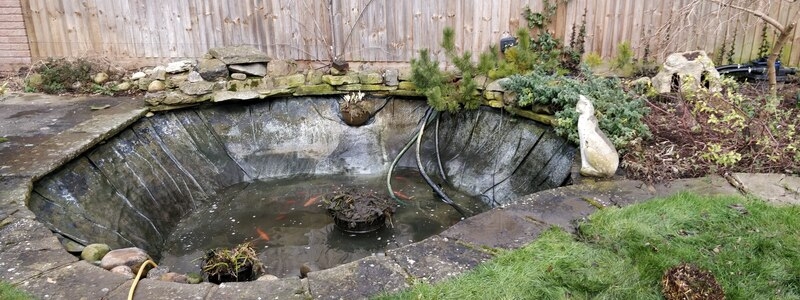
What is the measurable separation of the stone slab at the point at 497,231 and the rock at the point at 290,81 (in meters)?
3.45

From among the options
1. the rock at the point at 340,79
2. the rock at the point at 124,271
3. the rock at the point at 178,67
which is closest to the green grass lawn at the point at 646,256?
the rock at the point at 124,271

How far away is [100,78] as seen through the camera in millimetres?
6586

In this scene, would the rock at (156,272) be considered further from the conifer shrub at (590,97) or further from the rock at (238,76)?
the rock at (238,76)

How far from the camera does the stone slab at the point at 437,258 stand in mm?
2826

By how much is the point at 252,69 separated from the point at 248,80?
0.17 m

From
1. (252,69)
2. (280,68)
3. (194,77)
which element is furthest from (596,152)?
(194,77)

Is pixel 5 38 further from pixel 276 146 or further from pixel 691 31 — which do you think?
pixel 691 31

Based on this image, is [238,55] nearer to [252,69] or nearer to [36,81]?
[252,69]

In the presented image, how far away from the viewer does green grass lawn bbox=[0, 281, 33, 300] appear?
2.61 m

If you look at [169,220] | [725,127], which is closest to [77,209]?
[169,220]

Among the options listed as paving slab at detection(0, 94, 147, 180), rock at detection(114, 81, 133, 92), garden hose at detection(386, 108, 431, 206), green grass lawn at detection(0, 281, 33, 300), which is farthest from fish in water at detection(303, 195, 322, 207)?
rock at detection(114, 81, 133, 92)

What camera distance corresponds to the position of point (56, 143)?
4.67m

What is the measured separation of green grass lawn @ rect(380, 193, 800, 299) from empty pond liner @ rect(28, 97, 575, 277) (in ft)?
4.74

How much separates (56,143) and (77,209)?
0.84m
